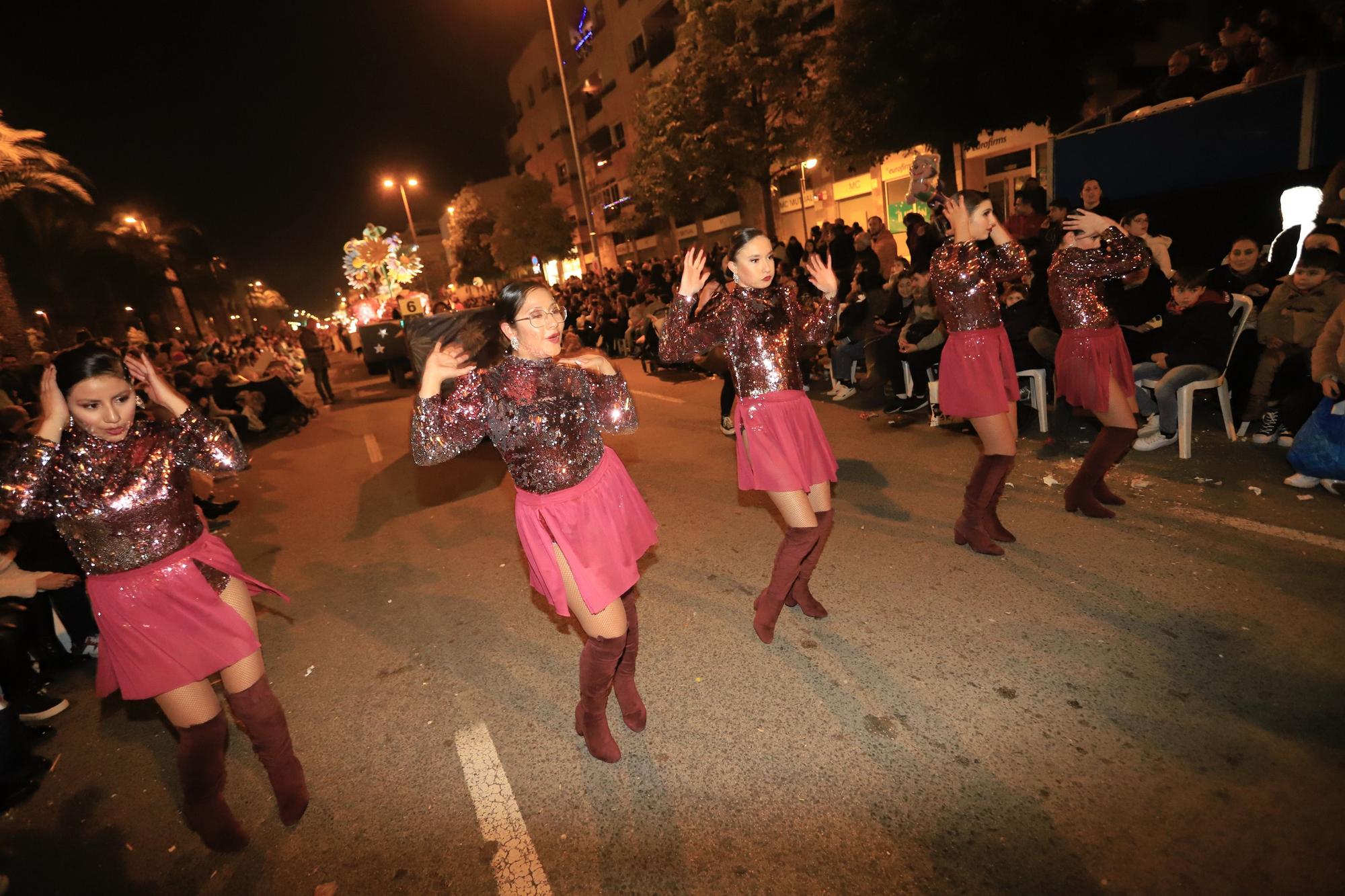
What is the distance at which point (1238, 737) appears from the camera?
2.64m

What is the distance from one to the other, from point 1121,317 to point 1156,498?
2.56 metres

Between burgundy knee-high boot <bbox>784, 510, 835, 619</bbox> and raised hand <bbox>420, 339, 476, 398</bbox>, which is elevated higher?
raised hand <bbox>420, 339, 476, 398</bbox>

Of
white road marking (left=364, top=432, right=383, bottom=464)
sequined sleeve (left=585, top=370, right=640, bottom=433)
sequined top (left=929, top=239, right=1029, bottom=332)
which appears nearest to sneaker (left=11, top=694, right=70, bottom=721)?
sequined sleeve (left=585, top=370, right=640, bottom=433)

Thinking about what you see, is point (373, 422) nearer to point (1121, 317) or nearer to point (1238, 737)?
point (1121, 317)

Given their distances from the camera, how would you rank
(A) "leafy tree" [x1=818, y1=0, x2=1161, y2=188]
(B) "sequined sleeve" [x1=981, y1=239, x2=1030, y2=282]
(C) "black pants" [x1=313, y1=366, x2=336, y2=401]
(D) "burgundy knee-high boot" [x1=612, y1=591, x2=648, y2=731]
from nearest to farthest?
(D) "burgundy knee-high boot" [x1=612, y1=591, x2=648, y2=731] → (B) "sequined sleeve" [x1=981, y1=239, x2=1030, y2=282] → (A) "leafy tree" [x1=818, y1=0, x2=1161, y2=188] → (C) "black pants" [x1=313, y1=366, x2=336, y2=401]

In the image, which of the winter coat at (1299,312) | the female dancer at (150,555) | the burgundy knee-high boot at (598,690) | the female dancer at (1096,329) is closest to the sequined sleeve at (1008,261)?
the female dancer at (1096,329)

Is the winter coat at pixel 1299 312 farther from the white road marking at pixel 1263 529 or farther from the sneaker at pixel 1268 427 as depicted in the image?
the white road marking at pixel 1263 529

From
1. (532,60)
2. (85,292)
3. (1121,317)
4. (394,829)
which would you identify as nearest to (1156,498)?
(1121,317)

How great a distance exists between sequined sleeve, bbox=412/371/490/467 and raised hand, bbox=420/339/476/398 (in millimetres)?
56

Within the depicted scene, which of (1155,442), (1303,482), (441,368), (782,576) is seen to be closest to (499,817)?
(782,576)

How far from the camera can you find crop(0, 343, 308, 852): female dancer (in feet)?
8.48

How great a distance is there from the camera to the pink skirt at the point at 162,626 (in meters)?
2.61

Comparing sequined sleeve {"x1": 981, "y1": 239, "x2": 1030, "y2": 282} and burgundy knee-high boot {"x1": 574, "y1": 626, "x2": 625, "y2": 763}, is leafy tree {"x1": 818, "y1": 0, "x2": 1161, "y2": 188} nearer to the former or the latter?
sequined sleeve {"x1": 981, "y1": 239, "x2": 1030, "y2": 282}

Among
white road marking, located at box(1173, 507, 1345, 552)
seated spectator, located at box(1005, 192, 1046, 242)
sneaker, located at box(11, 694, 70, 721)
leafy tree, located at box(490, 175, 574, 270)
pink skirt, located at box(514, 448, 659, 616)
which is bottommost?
white road marking, located at box(1173, 507, 1345, 552)
